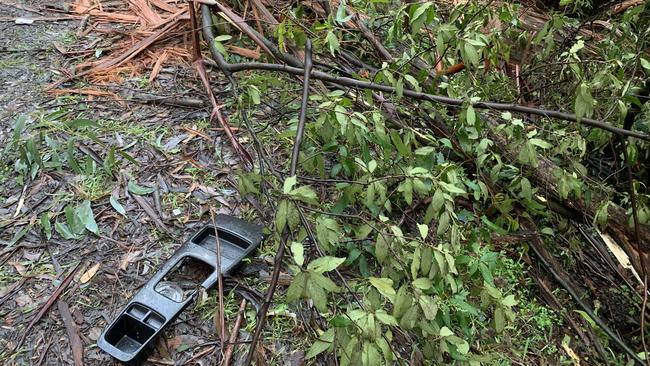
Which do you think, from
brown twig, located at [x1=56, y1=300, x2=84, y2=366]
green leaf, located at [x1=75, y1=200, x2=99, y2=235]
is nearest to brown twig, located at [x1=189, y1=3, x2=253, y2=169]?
green leaf, located at [x1=75, y1=200, x2=99, y2=235]

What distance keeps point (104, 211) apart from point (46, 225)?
0.23m

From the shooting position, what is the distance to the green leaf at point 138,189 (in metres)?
2.30

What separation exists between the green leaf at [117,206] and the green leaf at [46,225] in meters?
0.24

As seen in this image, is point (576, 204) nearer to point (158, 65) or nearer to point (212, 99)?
point (212, 99)

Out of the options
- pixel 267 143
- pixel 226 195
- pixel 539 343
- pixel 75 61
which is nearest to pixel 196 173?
pixel 226 195

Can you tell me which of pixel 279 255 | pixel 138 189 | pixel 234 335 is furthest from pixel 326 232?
pixel 138 189

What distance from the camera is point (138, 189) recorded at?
2.31 metres

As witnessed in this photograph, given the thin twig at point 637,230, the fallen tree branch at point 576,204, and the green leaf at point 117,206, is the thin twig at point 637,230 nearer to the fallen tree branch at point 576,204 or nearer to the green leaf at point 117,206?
the fallen tree branch at point 576,204

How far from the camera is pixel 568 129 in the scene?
2.71m

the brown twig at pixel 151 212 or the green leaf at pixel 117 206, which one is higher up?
the green leaf at pixel 117 206

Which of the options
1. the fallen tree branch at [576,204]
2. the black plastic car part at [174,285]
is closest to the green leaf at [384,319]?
the black plastic car part at [174,285]

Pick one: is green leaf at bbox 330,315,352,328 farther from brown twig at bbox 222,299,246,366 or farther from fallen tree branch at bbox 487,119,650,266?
fallen tree branch at bbox 487,119,650,266

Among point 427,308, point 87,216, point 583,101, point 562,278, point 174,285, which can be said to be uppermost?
point 583,101

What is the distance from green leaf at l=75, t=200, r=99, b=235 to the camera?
2096mm
